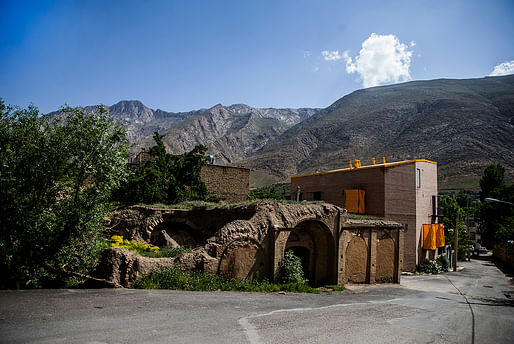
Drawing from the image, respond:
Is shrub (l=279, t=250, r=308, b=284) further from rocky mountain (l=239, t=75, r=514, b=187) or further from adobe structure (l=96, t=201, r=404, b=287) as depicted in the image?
rocky mountain (l=239, t=75, r=514, b=187)

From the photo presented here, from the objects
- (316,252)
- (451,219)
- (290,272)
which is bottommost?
(290,272)

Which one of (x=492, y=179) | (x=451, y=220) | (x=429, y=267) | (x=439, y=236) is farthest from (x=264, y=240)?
(x=492, y=179)

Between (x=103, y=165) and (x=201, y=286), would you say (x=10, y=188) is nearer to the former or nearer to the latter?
(x=103, y=165)

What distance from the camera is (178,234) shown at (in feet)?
68.6

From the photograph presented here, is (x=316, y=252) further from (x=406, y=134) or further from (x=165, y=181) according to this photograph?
(x=406, y=134)

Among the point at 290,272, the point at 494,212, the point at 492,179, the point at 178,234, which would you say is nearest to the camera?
the point at 290,272

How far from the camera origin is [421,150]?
315ft

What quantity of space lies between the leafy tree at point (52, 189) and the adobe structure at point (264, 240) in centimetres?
124

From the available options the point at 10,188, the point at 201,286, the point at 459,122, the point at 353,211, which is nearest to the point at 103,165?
the point at 10,188

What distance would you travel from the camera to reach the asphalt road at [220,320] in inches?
283

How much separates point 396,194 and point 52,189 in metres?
25.7

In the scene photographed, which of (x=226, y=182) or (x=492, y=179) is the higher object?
(x=492, y=179)

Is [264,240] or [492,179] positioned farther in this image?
[492,179]

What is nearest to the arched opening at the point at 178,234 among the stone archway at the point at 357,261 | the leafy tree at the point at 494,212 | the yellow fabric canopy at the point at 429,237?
the stone archway at the point at 357,261
